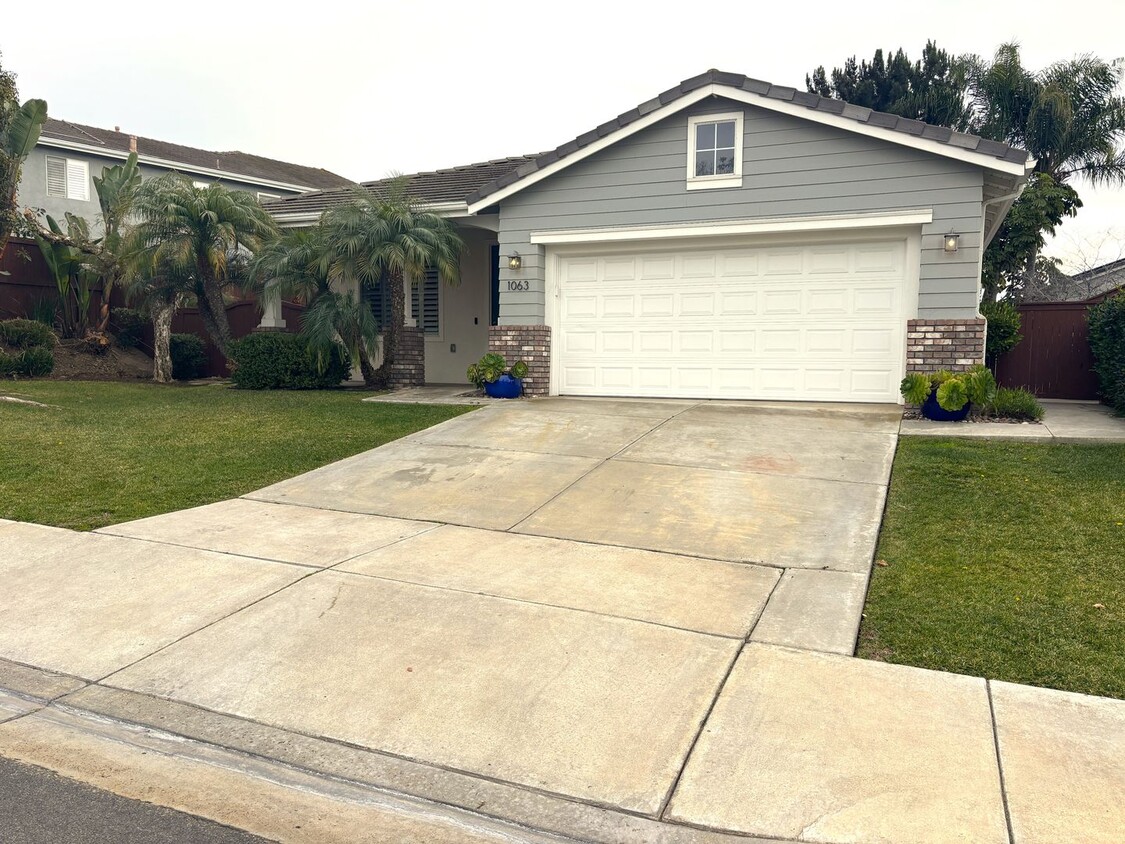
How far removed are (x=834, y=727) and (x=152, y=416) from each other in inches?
432

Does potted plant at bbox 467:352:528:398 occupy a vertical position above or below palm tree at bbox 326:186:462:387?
below

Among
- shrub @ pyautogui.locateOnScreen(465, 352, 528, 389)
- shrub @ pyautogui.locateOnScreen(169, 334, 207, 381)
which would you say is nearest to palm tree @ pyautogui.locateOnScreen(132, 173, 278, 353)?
shrub @ pyautogui.locateOnScreen(169, 334, 207, 381)

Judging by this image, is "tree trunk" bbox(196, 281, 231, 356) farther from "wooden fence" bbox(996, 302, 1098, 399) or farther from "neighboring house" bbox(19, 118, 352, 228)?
"wooden fence" bbox(996, 302, 1098, 399)

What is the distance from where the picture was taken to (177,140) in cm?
3241

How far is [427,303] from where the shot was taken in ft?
55.9

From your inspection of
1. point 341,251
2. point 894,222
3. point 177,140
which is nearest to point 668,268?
point 894,222

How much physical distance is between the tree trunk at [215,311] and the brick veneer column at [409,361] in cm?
344

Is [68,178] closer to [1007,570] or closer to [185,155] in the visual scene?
[185,155]

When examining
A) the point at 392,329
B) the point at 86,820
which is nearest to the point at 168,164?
the point at 392,329

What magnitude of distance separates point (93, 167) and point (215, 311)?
47.3ft

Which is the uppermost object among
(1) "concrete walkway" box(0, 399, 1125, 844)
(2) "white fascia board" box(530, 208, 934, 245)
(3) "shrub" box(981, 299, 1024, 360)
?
(2) "white fascia board" box(530, 208, 934, 245)

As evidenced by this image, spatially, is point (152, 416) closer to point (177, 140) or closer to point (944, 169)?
point (944, 169)

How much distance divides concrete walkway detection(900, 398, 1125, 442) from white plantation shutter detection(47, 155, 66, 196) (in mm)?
26486

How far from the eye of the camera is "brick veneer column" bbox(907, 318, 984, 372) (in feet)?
36.5
